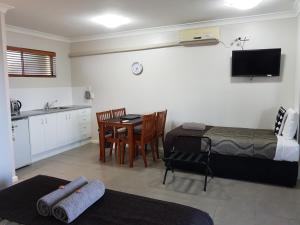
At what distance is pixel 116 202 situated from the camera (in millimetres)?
1903

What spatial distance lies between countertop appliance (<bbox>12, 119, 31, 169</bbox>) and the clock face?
86.5 inches

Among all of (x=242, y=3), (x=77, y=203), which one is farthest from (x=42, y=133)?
(x=242, y=3)

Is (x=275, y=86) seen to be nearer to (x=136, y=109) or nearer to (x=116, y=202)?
(x=136, y=109)

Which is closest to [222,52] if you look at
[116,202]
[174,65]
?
[174,65]

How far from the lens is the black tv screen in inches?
154

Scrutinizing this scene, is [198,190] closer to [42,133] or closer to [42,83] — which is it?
[42,133]

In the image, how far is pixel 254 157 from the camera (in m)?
3.43

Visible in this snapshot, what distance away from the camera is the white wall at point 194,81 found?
13.2ft

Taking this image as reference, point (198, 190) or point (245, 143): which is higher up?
point (245, 143)

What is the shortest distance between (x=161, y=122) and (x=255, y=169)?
1.76m

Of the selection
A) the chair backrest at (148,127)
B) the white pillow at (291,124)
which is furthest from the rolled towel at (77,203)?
the white pillow at (291,124)

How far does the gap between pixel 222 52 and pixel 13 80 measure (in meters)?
3.78

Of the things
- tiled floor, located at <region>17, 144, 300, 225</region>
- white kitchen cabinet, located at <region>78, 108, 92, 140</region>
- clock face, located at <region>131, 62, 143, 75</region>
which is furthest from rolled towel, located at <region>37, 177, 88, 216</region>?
white kitchen cabinet, located at <region>78, 108, 92, 140</region>

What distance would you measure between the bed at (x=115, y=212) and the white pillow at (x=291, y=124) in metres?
2.26
